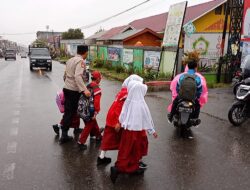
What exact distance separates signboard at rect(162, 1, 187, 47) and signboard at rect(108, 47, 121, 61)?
7748mm

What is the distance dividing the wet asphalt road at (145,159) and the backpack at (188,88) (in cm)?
87

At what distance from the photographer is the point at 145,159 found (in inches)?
211

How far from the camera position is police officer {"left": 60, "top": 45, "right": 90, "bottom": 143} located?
226 inches

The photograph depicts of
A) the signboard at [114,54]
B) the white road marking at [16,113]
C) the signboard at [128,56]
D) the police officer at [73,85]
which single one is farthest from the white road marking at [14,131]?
the signboard at [114,54]

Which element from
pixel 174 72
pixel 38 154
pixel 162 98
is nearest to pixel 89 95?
pixel 38 154

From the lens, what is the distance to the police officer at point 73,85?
5.75m

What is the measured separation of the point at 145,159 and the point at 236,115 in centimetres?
331

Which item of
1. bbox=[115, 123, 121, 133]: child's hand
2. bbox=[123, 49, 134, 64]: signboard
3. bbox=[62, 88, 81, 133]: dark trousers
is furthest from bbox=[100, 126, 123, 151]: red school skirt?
bbox=[123, 49, 134, 64]: signboard

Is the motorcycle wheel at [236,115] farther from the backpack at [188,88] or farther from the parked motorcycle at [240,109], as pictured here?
the backpack at [188,88]

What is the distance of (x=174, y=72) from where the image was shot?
49.8ft

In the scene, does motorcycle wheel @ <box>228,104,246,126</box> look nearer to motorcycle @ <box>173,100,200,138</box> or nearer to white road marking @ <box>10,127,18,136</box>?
motorcycle @ <box>173,100,200,138</box>

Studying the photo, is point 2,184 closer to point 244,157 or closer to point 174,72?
point 244,157

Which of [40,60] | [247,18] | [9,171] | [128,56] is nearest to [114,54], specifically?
[128,56]

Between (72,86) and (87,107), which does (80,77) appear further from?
(87,107)
